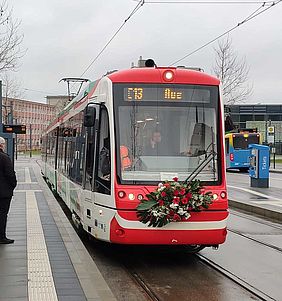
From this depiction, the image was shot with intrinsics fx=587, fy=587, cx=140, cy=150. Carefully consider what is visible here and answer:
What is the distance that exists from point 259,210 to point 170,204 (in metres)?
8.76

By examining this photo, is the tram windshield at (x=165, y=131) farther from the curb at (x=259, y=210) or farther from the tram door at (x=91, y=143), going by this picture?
the curb at (x=259, y=210)

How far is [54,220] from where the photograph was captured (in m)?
13.6

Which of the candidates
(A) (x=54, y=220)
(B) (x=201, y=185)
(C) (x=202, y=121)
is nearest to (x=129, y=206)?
(B) (x=201, y=185)

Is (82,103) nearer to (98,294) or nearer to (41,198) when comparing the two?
(98,294)

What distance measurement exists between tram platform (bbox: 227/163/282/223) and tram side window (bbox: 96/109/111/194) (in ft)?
24.2

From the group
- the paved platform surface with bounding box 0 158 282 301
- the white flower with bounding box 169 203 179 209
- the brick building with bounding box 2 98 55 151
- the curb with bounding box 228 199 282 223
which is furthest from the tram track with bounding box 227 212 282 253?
the brick building with bounding box 2 98 55 151

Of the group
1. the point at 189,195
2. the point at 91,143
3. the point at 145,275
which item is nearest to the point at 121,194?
the point at 189,195

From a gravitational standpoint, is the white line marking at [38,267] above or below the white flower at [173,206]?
below

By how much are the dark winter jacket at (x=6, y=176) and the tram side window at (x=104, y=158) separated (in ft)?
5.13

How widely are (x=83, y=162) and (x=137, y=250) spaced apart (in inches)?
73.4

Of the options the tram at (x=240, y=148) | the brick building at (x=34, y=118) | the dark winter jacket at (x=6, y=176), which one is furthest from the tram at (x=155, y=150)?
the brick building at (x=34, y=118)

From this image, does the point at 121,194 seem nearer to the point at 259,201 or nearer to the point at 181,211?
the point at 181,211

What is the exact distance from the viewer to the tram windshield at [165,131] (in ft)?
29.5

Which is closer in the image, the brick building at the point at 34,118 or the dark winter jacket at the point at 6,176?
the dark winter jacket at the point at 6,176
